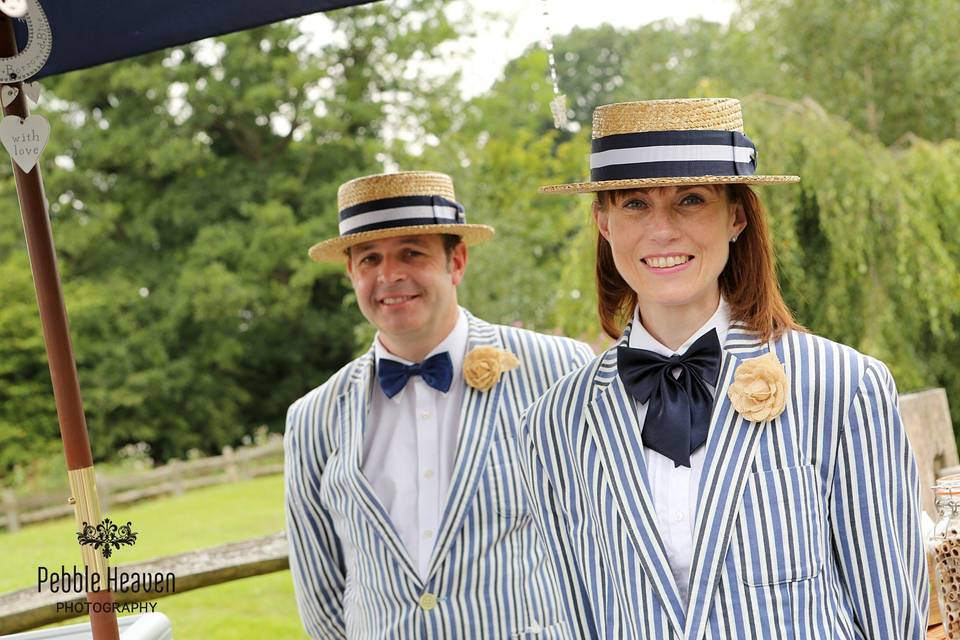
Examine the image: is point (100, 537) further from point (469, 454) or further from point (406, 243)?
point (406, 243)

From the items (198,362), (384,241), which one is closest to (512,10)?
(198,362)

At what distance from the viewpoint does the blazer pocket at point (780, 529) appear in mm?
1950

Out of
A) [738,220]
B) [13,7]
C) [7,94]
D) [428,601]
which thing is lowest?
[428,601]

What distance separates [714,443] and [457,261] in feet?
4.56

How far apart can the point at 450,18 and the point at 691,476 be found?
18390 mm

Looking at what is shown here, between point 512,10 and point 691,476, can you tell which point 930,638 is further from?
point 512,10

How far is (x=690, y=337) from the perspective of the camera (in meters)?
2.18

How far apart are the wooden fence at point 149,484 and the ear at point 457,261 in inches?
541

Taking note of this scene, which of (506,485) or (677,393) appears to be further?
(506,485)

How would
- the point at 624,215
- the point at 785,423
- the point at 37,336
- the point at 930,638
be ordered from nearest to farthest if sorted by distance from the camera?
the point at 785,423 → the point at 624,215 → the point at 930,638 → the point at 37,336

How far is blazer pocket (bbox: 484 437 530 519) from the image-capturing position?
2.88 m

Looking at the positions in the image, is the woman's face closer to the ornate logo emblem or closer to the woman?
the woman

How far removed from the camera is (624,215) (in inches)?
84.4

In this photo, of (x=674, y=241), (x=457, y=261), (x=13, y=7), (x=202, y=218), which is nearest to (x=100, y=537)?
(x=13, y=7)
